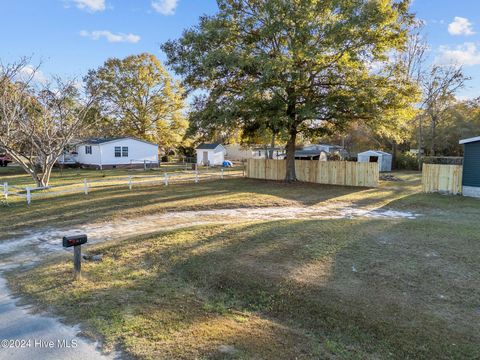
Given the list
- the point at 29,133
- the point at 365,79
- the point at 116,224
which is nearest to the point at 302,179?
the point at 365,79

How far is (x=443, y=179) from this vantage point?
53.2 feet

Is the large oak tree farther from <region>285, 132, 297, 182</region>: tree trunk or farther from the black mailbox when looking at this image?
the black mailbox

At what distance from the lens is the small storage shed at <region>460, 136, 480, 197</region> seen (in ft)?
48.2

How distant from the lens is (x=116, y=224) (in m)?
9.88

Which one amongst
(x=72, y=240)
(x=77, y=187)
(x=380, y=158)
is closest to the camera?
(x=72, y=240)

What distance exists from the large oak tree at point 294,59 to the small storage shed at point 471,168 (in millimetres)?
3795

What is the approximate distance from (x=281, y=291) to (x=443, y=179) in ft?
47.8

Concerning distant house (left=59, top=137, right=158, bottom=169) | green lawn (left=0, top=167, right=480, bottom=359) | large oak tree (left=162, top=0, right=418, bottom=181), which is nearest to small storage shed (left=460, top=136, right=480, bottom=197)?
large oak tree (left=162, top=0, right=418, bottom=181)

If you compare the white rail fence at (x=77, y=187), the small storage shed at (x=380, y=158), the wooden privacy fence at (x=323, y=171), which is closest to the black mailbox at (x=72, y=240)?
the white rail fence at (x=77, y=187)

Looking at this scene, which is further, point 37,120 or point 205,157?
point 205,157

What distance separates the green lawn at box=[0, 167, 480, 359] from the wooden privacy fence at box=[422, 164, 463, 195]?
7.82 metres

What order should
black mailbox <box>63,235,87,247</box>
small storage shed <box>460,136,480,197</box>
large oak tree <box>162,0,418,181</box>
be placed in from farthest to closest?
1. large oak tree <box>162,0,418,181</box>
2. small storage shed <box>460,136,480,197</box>
3. black mailbox <box>63,235,87,247</box>

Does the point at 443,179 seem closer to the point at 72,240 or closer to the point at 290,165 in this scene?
the point at 290,165

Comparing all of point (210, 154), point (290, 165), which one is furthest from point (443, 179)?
point (210, 154)
